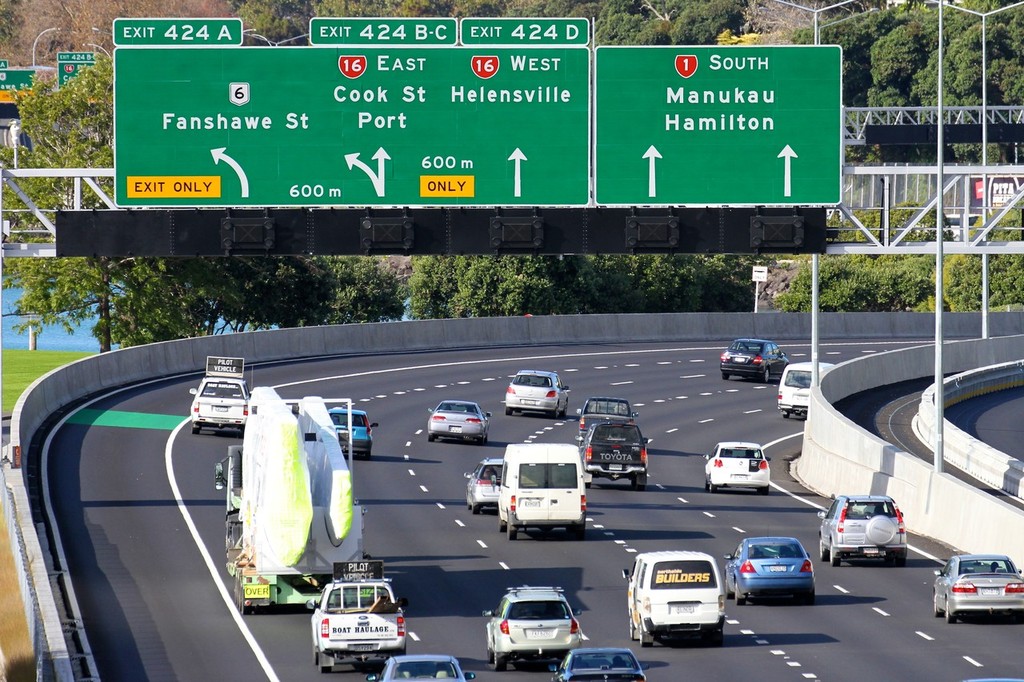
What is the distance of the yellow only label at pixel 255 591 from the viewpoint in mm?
33062

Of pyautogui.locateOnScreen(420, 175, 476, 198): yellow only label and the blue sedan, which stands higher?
pyautogui.locateOnScreen(420, 175, 476, 198): yellow only label

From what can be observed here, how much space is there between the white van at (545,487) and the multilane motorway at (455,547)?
2.13ft

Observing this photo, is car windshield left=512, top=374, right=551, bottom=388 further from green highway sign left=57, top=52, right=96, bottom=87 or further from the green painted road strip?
green highway sign left=57, top=52, right=96, bottom=87

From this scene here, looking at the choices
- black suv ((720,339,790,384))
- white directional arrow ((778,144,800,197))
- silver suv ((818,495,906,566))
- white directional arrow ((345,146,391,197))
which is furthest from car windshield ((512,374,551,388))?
white directional arrow ((345,146,391,197))

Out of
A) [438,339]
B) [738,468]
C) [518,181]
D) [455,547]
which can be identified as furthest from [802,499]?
[438,339]

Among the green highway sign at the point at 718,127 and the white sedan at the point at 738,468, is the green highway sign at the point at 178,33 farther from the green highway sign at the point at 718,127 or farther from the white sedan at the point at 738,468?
the white sedan at the point at 738,468

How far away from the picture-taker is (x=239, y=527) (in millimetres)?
36656

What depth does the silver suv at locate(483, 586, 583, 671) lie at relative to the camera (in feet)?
93.9

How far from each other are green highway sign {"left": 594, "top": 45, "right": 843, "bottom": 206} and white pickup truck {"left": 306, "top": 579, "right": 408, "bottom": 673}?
1230 centimetres

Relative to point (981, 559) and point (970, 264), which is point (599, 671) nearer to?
point (981, 559)

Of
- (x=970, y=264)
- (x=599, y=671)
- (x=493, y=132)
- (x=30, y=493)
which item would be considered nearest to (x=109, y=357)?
(x=30, y=493)

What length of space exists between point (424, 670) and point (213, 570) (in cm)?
1436

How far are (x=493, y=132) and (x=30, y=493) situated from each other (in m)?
16.4

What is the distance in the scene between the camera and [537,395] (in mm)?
64062
